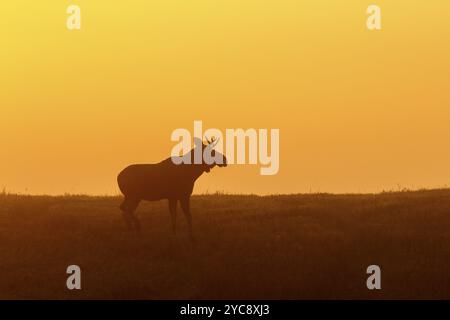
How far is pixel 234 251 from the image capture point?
26031 millimetres

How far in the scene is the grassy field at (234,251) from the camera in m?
23.9

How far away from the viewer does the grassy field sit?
23.9 metres

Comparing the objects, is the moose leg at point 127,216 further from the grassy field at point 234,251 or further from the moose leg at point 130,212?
the grassy field at point 234,251

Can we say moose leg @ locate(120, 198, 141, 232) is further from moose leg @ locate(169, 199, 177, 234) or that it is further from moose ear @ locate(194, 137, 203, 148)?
moose ear @ locate(194, 137, 203, 148)

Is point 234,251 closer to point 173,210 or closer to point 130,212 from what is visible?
point 173,210

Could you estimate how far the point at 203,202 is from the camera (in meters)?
33.7

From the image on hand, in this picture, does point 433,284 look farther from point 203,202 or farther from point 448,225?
point 203,202

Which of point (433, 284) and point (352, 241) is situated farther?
point (352, 241)

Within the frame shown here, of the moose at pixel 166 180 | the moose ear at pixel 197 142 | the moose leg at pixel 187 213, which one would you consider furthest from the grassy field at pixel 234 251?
the moose ear at pixel 197 142

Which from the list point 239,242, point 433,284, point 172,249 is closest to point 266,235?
point 239,242
